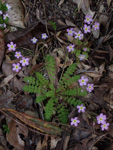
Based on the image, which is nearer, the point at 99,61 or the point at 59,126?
the point at 59,126

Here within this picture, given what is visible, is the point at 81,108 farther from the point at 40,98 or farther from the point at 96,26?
the point at 96,26

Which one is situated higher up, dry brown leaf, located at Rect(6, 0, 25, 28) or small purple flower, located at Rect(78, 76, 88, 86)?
dry brown leaf, located at Rect(6, 0, 25, 28)

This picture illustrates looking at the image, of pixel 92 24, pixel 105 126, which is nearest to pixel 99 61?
pixel 92 24

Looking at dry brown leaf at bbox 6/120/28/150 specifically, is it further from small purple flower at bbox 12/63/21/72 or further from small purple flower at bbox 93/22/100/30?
small purple flower at bbox 93/22/100/30

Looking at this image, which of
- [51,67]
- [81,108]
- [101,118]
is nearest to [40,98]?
[51,67]

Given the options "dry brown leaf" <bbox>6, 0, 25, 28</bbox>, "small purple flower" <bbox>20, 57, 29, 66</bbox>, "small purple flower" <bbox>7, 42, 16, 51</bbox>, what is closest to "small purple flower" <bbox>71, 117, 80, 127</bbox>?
"small purple flower" <bbox>20, 57, 29, 66</bbox>

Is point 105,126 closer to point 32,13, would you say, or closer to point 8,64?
point 8,64

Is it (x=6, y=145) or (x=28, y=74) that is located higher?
(x=28, y=74)
